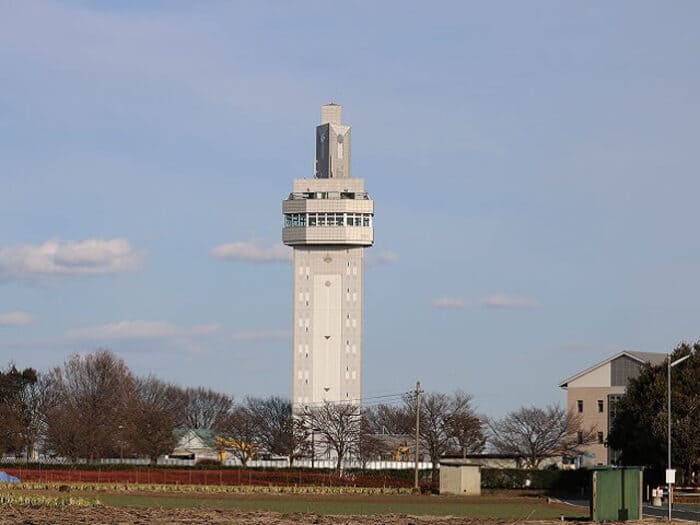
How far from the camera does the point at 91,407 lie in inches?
5738

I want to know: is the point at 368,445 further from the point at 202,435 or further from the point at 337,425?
the point at 202,435

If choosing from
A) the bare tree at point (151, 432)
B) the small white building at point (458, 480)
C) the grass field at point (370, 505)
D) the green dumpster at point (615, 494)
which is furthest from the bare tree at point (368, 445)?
the green dumpster at point (615, 494)

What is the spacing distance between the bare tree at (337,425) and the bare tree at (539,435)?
15.3 meters

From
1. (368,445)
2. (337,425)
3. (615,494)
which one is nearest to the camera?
(615,494)

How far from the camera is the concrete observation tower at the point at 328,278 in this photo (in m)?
175

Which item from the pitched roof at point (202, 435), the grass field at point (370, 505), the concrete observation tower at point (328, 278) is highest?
the concrete observation tower at point (328, 278)

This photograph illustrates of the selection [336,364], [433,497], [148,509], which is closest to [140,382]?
[336,364]

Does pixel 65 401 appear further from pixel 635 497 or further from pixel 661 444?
pixel 635 497

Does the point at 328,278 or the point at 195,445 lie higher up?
the point at 328,278

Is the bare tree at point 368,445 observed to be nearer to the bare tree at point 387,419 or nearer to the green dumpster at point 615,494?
the bare tree at point 387,419

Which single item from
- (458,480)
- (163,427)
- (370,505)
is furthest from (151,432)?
(370,505)

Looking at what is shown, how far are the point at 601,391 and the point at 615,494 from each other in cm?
8417

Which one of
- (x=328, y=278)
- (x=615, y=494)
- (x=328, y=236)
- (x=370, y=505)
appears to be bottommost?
(x=370, y=505)

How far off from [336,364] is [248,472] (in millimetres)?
68705
